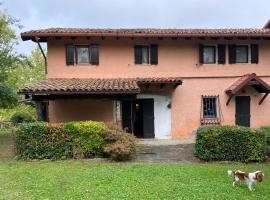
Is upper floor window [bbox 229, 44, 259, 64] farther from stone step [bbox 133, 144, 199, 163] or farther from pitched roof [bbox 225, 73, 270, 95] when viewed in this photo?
stone step [bbox 133, 144, 199, 163]

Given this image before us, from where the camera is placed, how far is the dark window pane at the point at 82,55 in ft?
64.7

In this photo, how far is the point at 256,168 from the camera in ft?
41.2

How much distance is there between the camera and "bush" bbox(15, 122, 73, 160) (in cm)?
1398

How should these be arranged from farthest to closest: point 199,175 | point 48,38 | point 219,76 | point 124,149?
point 219,76, point 48,38, point 124,149, point 199,175

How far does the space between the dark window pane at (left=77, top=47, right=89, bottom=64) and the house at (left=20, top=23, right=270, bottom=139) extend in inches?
1.2

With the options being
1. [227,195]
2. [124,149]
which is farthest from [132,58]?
[227,195]

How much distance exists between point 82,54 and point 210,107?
735 cm

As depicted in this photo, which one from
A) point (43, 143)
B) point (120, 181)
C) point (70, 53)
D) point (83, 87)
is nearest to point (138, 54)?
point (70, 53)

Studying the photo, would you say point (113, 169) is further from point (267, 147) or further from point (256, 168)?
point (267, 147)

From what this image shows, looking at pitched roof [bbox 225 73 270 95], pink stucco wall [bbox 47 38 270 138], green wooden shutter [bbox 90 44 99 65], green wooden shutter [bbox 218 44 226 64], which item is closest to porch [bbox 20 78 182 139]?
pink stucco wall [bbox 47 38 270 138]

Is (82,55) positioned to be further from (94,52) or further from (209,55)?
(209,55)

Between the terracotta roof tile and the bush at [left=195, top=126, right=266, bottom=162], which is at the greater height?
the terracotta roof tile

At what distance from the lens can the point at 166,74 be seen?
2020 cm

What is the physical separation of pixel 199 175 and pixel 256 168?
8.25ft
